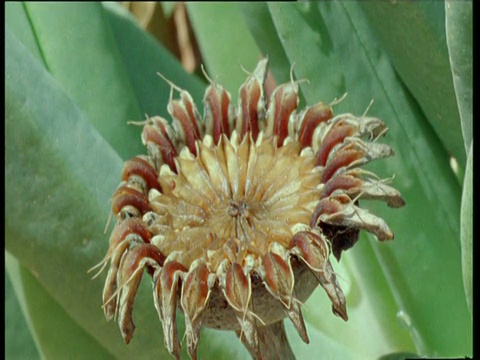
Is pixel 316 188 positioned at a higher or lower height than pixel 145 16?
lower

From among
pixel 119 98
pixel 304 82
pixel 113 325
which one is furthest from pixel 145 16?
pixel 113 325

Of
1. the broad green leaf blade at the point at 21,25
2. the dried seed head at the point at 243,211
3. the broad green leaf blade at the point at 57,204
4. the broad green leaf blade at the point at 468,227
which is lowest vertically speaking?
the broad green leaf blade at the point at 468,227

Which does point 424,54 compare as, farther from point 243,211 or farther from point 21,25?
point 21,25

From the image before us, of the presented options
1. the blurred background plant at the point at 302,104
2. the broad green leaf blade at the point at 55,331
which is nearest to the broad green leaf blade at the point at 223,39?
the blurred background plant at the point at 302,104

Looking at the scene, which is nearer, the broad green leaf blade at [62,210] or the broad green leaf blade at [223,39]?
the broad green leaf blade at [62,210]

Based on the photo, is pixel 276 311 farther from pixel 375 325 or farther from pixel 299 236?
pixel 375 325

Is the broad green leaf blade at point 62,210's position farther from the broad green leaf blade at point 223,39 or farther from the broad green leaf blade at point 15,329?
the broad green leaf blade at point 223,39

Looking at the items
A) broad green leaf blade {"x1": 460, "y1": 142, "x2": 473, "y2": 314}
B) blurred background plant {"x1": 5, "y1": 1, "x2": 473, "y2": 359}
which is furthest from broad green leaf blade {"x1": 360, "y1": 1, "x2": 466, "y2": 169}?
broad green leaf blade {"x1": 460, "y1": 142, "x2": 473, "y2": 314}

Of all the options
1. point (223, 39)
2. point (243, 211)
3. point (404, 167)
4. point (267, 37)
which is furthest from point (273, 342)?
point (223, 39)

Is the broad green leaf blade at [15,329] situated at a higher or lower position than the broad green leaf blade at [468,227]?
higher

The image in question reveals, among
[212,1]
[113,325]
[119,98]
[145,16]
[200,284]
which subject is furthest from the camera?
[145,16]
